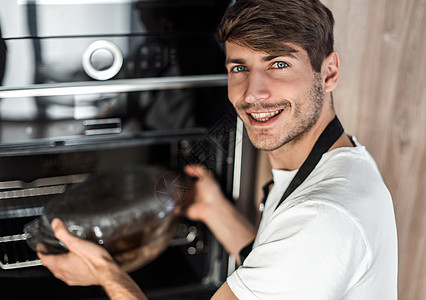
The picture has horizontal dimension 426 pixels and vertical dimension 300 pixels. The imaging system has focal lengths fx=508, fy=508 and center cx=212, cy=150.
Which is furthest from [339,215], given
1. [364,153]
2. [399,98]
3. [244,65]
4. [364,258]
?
[399,98]

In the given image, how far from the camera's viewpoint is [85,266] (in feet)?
3.70

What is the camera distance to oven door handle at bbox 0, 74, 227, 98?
1008mm

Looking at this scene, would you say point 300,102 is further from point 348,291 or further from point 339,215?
point 348,291

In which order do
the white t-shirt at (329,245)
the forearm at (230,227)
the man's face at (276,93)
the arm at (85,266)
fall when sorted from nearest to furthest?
the white t-shirt at (329,245), the man's face at (276,93), the arm at (85,266), the forearm at (230,227)

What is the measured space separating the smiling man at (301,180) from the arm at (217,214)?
0.74 ft

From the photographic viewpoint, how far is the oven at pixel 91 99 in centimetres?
99

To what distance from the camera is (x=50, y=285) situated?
1167 mm

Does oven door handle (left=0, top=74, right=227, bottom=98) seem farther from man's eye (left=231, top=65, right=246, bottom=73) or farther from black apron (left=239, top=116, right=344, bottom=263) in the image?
black apron (left=239, top=116, right=344, bottom=263)

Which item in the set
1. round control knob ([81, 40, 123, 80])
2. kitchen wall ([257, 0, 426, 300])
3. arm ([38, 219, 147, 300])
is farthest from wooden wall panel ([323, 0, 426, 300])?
arm ([38, 219, 147, 300])

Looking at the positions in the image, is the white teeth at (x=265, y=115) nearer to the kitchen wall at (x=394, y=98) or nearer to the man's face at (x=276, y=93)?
the man's face at (x=276, y=93)

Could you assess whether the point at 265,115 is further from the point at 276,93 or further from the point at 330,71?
the point at 330,71

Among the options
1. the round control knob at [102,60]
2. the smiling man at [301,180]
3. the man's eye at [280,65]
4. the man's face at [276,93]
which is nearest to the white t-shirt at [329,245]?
the smiling man at [301,180]

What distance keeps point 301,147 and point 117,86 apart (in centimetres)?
40

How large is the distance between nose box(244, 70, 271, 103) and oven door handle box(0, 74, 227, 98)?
0.60 feet
